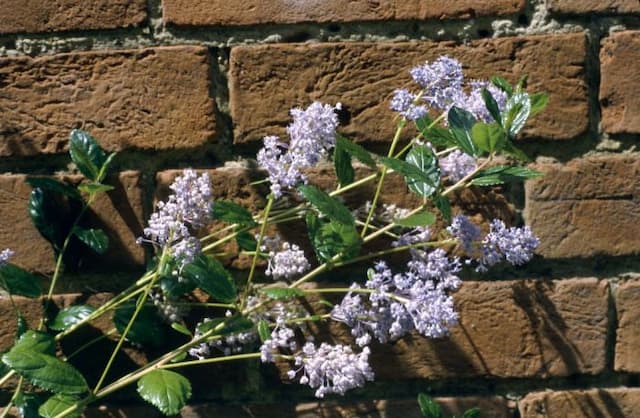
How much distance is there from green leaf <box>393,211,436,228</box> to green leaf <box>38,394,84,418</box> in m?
0.37

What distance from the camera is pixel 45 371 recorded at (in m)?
0.91

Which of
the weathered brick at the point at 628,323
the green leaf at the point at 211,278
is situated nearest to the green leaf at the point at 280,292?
the green leaf at the point at 211,278

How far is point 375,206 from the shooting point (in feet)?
3.34

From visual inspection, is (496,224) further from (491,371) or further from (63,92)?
(63,92)

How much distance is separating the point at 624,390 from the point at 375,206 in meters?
0.35

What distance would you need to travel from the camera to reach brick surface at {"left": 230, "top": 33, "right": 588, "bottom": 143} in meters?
1.03

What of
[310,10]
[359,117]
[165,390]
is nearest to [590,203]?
[359,117]

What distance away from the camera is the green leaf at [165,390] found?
0.91 metres

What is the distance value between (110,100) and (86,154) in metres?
0.07

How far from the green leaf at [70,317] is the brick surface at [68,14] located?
1.00ft

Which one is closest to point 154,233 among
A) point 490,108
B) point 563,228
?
point 490,108

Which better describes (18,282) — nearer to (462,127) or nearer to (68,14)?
(68,14)

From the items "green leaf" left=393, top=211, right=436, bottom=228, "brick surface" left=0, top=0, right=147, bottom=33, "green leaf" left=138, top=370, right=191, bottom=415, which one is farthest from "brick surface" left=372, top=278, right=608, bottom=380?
"brick surface" left=0, top=0, right=147, bottom=33

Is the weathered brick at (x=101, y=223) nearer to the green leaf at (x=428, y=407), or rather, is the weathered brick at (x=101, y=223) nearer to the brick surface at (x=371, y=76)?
the brick surface at (x=371, y=76)
